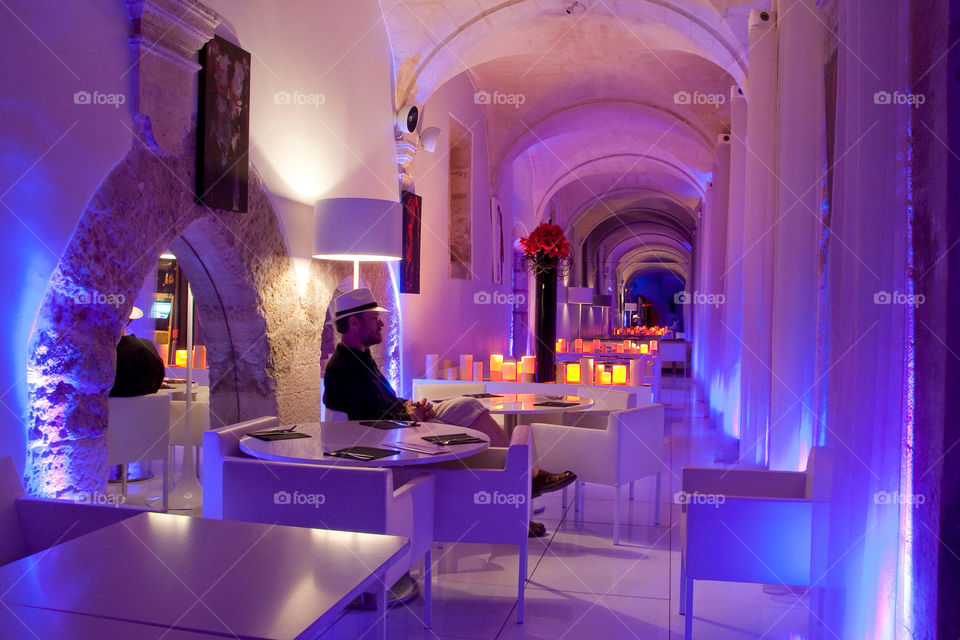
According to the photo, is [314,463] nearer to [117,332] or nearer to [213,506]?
[213,506]

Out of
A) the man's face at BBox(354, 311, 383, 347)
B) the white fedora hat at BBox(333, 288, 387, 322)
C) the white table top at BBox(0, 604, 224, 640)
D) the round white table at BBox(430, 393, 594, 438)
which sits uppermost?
the white fedora hat at BBox(333, 288, 387, 322)

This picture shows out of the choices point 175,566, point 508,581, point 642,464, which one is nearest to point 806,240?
point 642,464

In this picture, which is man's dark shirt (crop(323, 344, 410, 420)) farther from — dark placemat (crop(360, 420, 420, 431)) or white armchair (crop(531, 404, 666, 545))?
white armchair (crop(531, 404, 666, 545))

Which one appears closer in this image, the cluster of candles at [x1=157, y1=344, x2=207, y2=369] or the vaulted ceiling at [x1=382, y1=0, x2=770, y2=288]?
the vaulted ceiling at [x1=382, y1=0, x2=770, y2=288]

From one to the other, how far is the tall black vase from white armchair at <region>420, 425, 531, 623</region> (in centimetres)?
406

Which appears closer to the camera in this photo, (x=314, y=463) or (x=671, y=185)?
(x=314, y=463)

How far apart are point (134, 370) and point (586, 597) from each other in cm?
326

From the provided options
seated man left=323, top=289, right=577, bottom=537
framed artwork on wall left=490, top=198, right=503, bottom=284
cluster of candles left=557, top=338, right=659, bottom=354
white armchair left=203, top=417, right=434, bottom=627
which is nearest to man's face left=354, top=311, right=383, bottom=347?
seated man left=323, top=289, right=577, bottom=537

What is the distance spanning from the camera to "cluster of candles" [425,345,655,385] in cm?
757

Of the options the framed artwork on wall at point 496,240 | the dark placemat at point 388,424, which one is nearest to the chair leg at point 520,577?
the dark placemat at point 388,424

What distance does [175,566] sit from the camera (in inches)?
59.4

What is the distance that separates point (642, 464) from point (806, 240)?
161 centimetres

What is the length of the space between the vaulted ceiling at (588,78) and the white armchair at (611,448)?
3357mm

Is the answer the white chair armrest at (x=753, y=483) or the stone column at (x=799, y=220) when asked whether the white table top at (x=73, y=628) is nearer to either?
the white chair armrest at (x=753, y=483)
